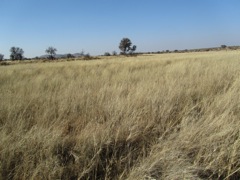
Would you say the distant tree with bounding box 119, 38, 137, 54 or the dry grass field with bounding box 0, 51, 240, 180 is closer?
the dry grass field with bounding box 0, 51, 240, 180

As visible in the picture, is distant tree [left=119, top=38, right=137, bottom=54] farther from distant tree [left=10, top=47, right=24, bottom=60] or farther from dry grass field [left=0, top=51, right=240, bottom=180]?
dry grass field [left=0, top=51, right=240, bottom=180]

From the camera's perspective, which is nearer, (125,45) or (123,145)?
(123,145)

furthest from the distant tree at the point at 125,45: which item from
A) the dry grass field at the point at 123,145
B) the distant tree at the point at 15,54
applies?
the dry grass field at the point at 123,145

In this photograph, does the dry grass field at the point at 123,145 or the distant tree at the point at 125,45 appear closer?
the dry grass field at the point at 123,145

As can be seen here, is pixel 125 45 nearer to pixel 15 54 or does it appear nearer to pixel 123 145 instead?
pixel 15 54

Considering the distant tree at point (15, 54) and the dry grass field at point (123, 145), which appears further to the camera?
the distant tree at point (15, 54)

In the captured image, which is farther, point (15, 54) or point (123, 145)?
point (15, 54)

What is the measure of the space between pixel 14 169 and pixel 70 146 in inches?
24.6

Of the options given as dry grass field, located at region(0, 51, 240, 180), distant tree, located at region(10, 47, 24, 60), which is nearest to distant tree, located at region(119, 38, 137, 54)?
distant tree, located at region(10, 47, 24, 60)

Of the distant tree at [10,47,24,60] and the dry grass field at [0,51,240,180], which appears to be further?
the distant tree at [10,47,24,60]

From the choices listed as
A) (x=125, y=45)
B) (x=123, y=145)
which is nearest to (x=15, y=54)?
(x=125, y=45)

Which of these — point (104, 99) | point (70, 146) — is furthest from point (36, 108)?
point (70, 146)

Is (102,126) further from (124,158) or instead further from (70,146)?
(124,158)

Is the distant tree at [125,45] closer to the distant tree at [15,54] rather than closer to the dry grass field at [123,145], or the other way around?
the distant tree at [15,54]
